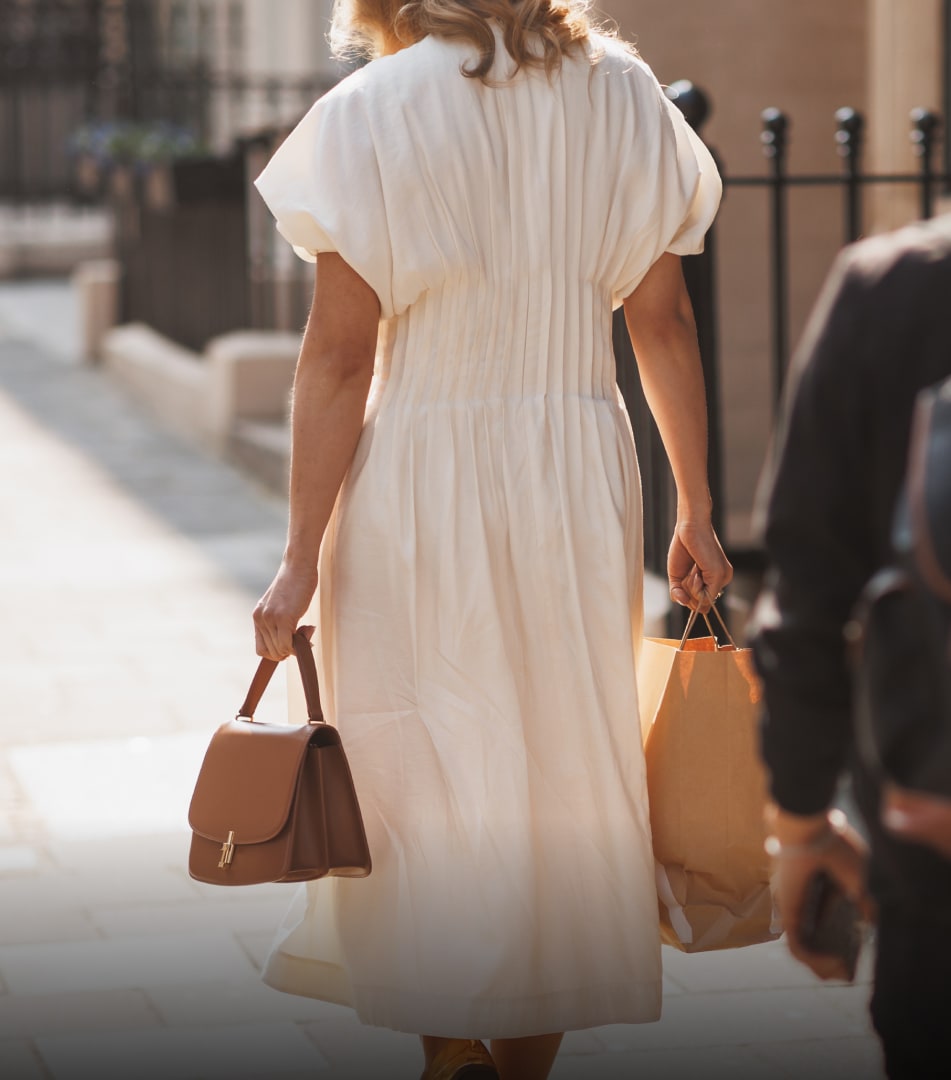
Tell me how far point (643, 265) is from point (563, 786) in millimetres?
819

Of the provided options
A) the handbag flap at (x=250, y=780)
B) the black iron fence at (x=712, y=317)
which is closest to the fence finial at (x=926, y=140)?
the black iron fence at (x=712, y=317)

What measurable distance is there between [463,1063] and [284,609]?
779mm

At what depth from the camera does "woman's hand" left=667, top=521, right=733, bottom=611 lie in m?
3.09

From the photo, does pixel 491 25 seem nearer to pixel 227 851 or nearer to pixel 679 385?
pixel 679 385

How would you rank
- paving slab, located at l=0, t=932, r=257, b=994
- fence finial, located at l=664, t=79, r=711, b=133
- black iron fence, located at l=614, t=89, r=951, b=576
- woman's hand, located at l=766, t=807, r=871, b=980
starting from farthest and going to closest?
black iron fence, located at l=614, t=89, r=951, b=576
fence finial, located at l=664, t=79, r=711, b=133
paving slab, located at l=0, t=932, r=257, b=994
woman's hand, located at l=766, t=807, r=871, b=980

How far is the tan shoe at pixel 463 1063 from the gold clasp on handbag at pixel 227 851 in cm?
48

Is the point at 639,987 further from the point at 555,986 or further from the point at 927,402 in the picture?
the point at 927,402

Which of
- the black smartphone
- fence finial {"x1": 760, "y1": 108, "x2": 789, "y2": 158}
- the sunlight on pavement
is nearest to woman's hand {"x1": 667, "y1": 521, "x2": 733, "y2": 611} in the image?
the black smartphone

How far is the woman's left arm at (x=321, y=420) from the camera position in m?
2.80

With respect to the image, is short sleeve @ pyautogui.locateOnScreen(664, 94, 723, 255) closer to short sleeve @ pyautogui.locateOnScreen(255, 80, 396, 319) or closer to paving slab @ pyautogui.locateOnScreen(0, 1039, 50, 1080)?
short sleeve @ pyautogui.locateOnScreen(255, 80, 396, 319)

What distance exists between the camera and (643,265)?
2932 mm

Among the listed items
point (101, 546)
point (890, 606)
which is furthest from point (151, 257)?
point (890, 606)

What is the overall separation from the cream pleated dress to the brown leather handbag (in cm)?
12

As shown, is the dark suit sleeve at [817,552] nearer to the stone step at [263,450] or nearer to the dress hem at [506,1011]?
the dress hem at [506,1011]
